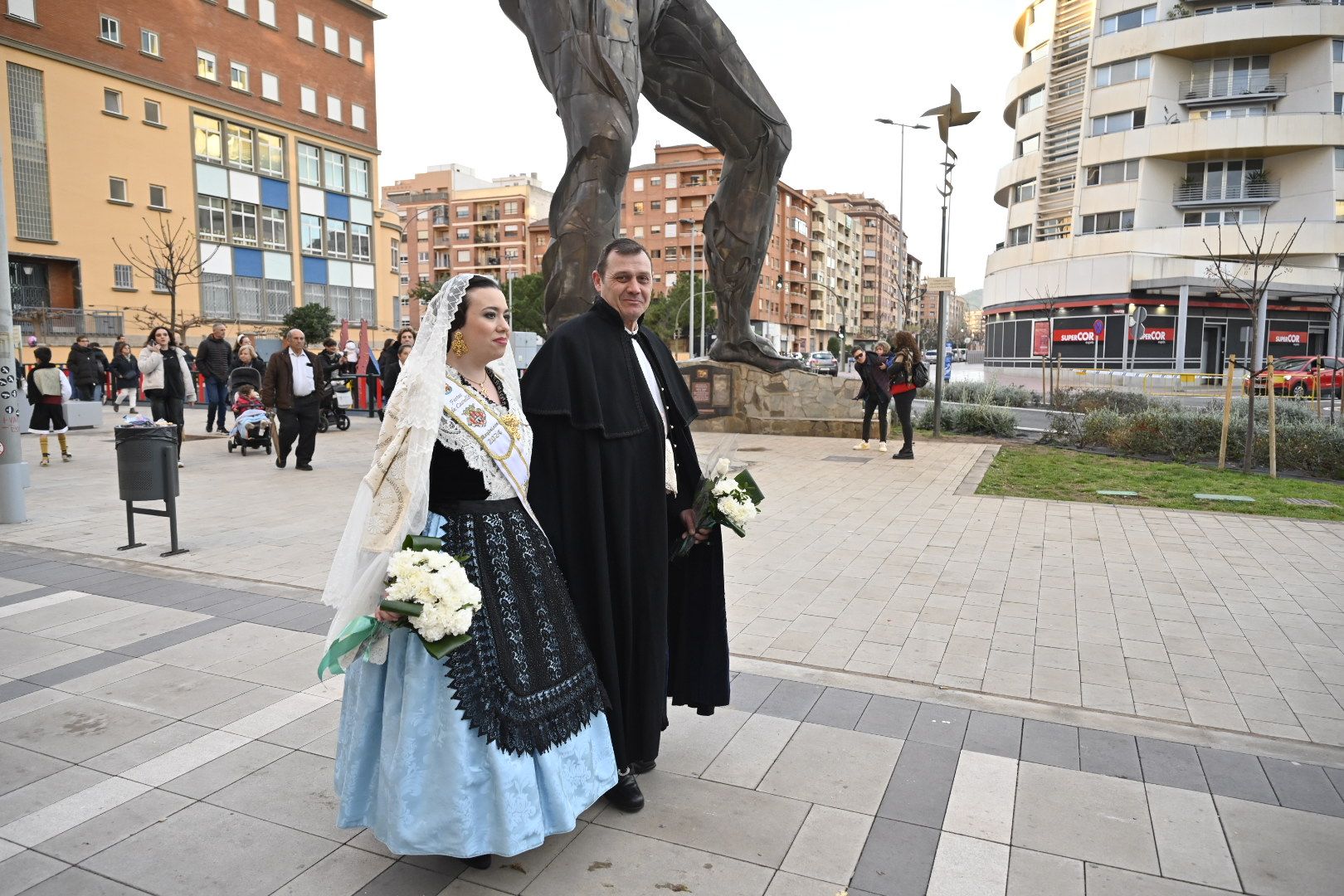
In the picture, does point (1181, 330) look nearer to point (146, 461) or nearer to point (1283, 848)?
point (146, 461)

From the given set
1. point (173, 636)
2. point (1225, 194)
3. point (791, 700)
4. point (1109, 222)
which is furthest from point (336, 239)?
point (791, 700)

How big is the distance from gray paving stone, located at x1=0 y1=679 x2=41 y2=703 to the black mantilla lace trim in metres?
2.81

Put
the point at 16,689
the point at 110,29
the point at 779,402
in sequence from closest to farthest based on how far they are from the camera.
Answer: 1. the point at 16,689
2. the point at 779,402
3. the point at 110,29

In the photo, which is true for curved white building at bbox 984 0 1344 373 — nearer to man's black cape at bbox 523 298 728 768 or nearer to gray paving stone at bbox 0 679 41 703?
man's black cape at bbox 523 298 728 768

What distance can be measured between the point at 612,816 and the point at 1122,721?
2.25m

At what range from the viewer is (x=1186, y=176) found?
45.2 meters

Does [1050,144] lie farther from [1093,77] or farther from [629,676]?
[629,676]

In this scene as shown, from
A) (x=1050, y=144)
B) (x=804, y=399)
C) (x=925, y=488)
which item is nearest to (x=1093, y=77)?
(x=1050, y=144)

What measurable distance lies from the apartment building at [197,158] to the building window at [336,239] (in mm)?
75

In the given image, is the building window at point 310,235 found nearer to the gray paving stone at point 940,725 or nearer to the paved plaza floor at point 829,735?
the paved plaza floor at point 829,735

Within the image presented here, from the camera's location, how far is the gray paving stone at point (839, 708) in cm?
383

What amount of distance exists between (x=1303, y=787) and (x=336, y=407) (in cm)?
1605

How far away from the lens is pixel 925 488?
10.2 m

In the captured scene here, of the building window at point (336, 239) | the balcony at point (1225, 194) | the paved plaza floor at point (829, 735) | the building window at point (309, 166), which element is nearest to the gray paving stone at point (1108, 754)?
the paved plaza floor at point (829, 735)
